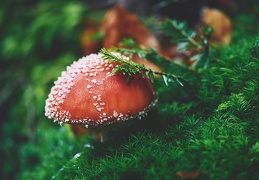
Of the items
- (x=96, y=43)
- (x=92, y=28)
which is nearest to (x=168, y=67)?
(x=96, y=43)

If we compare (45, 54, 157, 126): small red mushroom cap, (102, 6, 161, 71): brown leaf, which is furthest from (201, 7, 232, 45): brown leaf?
(45, 54, 157, 126): small red mushroom cap

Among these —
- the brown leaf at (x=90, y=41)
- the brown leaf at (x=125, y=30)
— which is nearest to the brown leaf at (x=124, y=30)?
the brown leaf at (x=125, y=30)

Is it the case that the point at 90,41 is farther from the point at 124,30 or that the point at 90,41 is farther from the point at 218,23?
the point at 218,23

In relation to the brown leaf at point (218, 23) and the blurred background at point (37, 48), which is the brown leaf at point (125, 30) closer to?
the blurred background at point (37, 48)

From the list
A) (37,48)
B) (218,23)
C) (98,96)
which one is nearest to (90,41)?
(37,48)

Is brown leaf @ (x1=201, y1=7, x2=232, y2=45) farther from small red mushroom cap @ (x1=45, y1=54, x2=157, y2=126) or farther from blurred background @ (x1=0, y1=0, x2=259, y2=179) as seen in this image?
small red mushroom cap @ (x1=45, y1=54, x2=157, y2=126)
